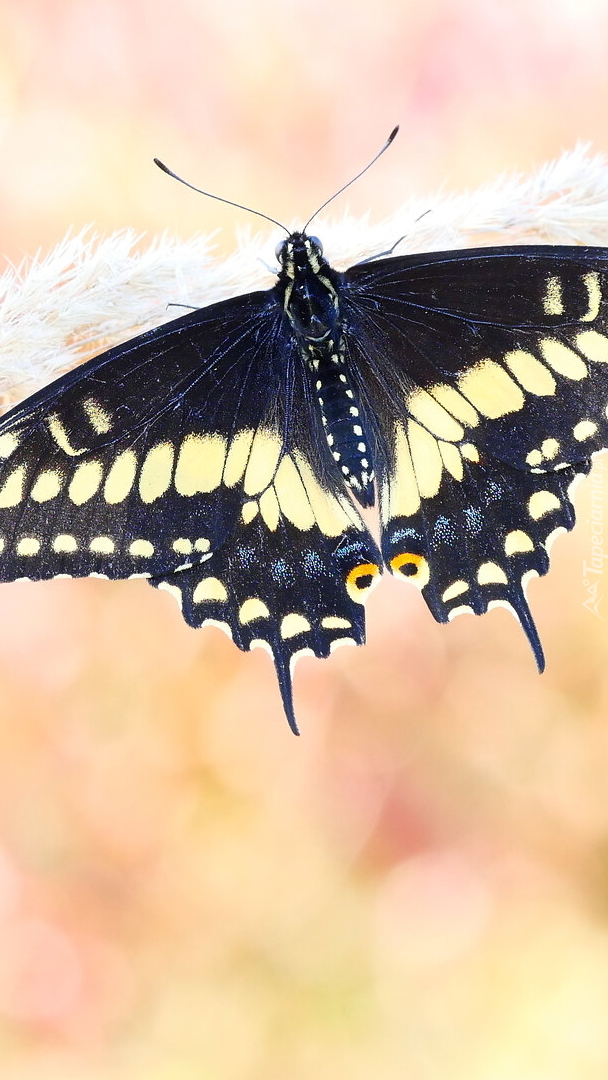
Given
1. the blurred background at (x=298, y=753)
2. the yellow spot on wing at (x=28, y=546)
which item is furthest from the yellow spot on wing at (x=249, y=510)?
the blurred background at (x=298, y=753)

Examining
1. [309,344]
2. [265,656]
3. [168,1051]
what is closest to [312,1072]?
[168,1051]

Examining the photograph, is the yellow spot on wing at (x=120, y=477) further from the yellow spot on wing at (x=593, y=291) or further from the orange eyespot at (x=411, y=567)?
the yellow spot on wing at (x=593, y=291)

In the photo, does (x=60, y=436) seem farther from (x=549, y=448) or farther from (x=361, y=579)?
(x=549, y=448)

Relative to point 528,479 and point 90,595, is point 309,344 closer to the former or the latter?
point 528,479

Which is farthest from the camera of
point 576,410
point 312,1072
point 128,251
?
point 312,1072

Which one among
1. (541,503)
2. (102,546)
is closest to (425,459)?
(541,503)
